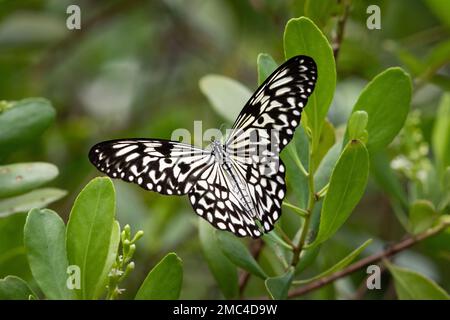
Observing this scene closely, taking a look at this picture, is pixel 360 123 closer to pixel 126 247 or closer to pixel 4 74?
pixel 126 247

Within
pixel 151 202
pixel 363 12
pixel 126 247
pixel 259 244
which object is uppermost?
pixel 363 12

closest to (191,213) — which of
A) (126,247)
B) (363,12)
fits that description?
(363,12)

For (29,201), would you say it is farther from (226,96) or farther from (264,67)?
(264,67)

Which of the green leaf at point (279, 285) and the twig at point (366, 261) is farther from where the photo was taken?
the twig at point (366, 261)

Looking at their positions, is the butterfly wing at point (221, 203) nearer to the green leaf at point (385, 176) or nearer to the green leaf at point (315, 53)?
the green leaf at point (315, 53)

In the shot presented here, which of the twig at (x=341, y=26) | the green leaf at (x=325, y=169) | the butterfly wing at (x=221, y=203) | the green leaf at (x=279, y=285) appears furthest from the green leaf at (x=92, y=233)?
the twig at (x=341, y=26)

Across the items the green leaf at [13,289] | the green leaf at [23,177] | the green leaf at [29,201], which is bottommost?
the green leaf at [13,289]
